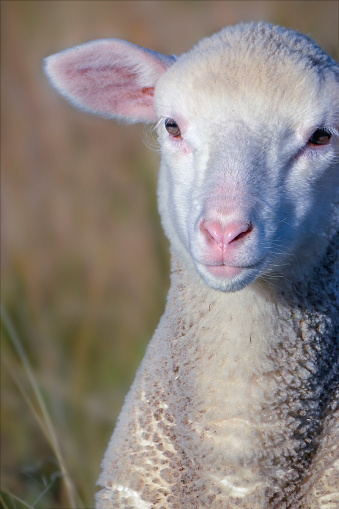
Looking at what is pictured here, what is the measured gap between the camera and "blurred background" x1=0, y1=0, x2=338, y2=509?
5000 millimetres

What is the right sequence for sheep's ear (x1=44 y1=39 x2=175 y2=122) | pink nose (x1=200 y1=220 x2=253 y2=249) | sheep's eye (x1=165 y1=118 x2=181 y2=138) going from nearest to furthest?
pink nose (x1=200 y1=220 x2=253 y2=249) → sheep's eye (x1=165 y1=118 x2=181 y2=138) → sheep's ear (x1=44 y1=39 x2=175 y2=122)

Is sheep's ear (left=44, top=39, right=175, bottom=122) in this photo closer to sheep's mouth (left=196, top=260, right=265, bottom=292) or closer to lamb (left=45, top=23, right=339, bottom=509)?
lamb (left=45, top=23, right=339, bottom=509)

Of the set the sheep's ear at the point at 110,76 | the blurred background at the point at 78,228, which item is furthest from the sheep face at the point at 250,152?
the blurred background at the point at 78,228

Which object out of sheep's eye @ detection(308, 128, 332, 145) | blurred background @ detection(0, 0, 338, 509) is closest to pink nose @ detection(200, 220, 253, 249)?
sheep's eye @ detection(308, 128, 332, 145)

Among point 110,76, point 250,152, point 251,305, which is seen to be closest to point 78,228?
point 110,76

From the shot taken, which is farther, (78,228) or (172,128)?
(78,228)

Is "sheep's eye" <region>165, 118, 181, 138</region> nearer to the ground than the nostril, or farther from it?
farther from it

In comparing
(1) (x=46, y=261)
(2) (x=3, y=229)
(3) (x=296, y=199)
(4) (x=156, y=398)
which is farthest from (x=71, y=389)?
(3) (x=296, y=199)

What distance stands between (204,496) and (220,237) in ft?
2.59

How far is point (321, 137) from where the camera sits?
8.39 feet

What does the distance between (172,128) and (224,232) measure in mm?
549

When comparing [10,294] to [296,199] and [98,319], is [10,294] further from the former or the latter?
[296,199]

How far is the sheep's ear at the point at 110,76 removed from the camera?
2.83m

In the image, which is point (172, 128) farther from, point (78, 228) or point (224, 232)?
point (78, 228)
